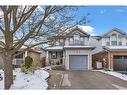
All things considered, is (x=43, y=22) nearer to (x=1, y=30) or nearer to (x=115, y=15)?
(x=1, y=30)

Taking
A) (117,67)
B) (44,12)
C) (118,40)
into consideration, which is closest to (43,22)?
(44,12)

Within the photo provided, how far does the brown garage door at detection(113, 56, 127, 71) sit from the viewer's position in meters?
16.1

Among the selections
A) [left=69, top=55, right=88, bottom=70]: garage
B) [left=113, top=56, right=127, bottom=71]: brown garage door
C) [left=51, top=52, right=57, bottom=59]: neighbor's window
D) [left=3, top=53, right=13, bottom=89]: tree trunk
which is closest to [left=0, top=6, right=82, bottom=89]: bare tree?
[left=3, top=53, right=13, bottom=89]: tree trunk

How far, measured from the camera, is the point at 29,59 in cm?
1212

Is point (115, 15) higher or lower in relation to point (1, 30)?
higher

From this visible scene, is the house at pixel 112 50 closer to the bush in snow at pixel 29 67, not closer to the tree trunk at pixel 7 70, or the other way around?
the bush in snow at pixel 29 67

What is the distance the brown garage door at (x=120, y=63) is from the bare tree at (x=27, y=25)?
30.7ft

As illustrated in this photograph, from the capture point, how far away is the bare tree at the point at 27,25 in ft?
23.7

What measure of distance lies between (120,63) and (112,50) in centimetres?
99

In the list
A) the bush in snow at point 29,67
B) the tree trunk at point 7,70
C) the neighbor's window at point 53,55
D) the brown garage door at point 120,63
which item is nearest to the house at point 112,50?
the brown garage door at point 120,63

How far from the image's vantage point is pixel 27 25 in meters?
7.72

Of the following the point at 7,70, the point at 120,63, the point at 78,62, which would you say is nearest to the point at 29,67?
the point at 7,70

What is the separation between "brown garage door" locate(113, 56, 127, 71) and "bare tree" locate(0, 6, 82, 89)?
30.7ft
